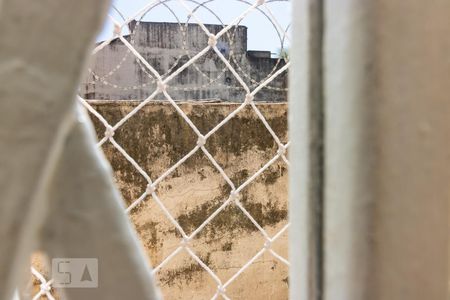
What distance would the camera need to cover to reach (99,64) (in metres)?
3.49

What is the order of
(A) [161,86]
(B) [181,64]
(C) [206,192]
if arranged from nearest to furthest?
(A) [161,86]
(C) [206,192]
(B) [181,64]

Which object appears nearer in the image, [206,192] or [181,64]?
[206,192]

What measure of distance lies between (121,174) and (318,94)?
1311 mm

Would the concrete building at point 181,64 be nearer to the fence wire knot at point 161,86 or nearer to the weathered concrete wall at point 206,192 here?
the weathered concrete wall at point 206,192

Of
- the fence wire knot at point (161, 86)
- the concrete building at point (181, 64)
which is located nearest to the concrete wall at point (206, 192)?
the fence wire knot at point (161, 86)

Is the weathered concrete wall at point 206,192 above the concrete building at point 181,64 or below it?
below

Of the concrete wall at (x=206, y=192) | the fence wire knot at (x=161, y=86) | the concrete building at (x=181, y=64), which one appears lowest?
the concrete wall at (x=206, y=192)

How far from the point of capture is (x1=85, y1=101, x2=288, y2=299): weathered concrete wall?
5.06ft

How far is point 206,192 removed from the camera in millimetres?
1618

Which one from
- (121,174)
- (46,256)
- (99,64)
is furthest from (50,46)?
(99,64)

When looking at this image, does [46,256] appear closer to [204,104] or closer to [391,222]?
[391,222]

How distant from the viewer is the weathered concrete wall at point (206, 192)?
1.54 metres

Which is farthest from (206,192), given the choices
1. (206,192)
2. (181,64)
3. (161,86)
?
(181,64)

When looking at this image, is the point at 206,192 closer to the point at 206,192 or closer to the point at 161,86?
the point at 206,192
